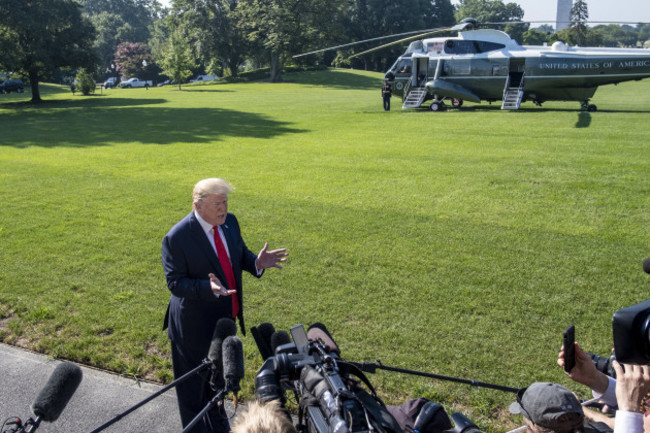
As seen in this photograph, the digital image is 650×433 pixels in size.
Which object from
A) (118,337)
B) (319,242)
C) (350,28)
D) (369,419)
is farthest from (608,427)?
(350,28)

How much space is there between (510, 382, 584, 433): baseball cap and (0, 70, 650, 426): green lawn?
2144mm

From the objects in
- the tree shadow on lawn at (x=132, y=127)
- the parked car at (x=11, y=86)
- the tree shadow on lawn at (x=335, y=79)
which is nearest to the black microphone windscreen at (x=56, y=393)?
the tree shadow on lawn at (x=132, y=127)

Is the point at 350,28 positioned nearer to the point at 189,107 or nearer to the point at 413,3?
the point at 413,3

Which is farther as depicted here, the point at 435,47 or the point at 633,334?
the point at 435,47

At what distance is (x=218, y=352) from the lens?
2.73 m

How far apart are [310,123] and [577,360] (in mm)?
22894

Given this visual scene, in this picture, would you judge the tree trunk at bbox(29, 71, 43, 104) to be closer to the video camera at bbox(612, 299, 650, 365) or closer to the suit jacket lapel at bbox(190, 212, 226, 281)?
the suit jacket lapel at bbox(190, 212, 226, 281)

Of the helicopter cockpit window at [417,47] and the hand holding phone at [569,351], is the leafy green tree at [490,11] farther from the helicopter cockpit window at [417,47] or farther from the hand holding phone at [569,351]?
the hand holding phone at [569,351]

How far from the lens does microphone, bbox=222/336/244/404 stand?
95.3 inches

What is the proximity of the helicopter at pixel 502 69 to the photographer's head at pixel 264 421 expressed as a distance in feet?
77.8

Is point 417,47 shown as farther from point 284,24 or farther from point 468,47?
point 284,24

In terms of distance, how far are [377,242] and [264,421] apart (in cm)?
713

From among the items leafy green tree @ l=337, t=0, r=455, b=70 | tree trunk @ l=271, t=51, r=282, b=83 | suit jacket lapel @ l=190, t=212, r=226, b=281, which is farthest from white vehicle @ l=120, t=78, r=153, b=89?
suit jacket lapel @ l=190, t=212, r=226, b=281

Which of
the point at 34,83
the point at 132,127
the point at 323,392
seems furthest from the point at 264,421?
the point at 34,83
